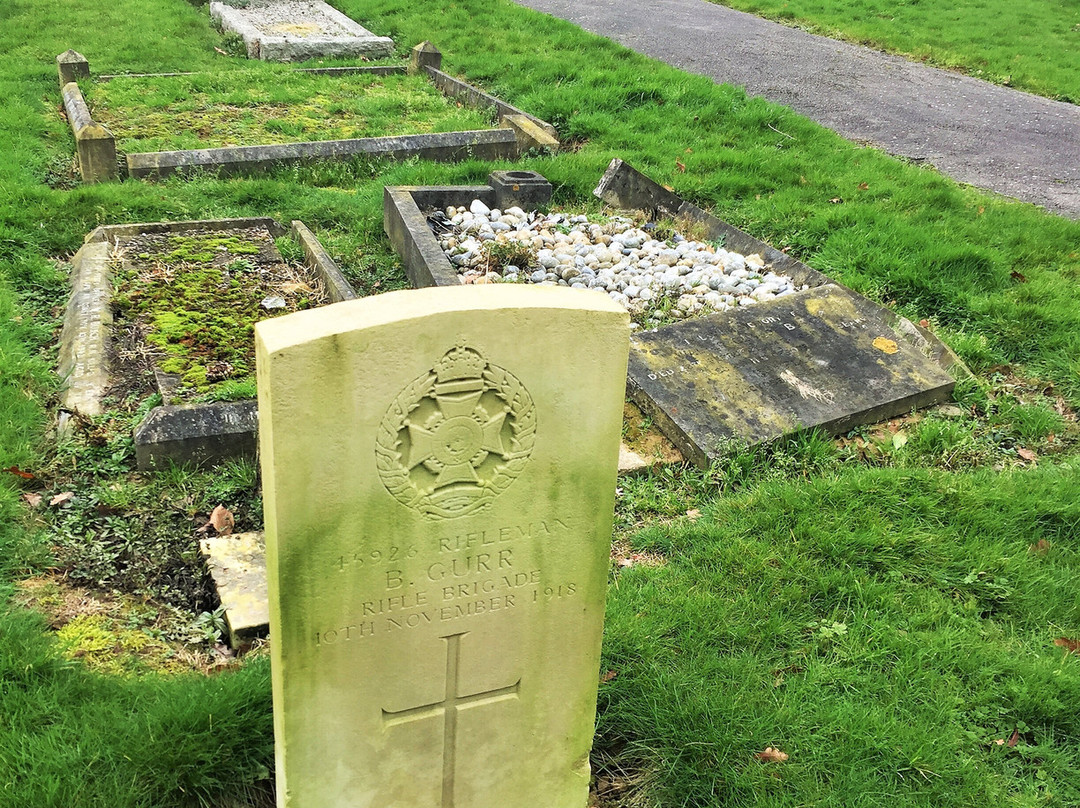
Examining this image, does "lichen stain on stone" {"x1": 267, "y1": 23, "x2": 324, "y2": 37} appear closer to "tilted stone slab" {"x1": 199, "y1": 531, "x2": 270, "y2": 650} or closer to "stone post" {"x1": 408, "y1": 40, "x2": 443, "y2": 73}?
"stone post" {"x1": 408, "y1": 40, "x2": 443, "y2": 73}

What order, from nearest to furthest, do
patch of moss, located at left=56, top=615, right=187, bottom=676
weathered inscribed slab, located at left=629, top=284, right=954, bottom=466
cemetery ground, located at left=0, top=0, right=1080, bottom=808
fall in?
cemetery ground, located at left=0, top=0, right=1080, bottom=808
patch of moss, located at left=56, top=615, right=187, bottom=676
weathered inscribed slab, located at left=629, top=284, right=954, bottom=466

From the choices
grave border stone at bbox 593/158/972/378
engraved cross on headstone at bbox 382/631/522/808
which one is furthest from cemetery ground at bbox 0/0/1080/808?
engraved cross on headstone at bbox 382/631/522/808

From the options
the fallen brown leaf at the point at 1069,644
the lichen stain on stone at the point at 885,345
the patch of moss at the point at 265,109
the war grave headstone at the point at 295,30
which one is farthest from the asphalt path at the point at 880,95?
the fallen brown leaf at the point at 1069,644

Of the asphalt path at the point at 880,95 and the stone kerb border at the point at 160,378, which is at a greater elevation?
the asphalt path at the point at 880,95

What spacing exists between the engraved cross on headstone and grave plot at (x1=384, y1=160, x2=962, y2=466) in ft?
6.81

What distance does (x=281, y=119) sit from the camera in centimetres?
863

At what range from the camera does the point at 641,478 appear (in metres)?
4.16

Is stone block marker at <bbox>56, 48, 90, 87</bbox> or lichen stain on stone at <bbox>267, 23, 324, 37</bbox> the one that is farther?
lichen stain on stone at <bbox>267, 23, 324, 37</bbox>

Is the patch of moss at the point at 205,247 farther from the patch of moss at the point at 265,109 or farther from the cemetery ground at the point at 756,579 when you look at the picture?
the patch of moss at the point at 265,109

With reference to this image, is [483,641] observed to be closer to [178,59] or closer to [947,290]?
[947,290]

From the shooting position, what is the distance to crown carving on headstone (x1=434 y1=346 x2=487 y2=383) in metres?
1.88

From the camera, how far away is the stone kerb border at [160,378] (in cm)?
384

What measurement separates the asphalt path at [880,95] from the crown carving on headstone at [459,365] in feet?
22.4

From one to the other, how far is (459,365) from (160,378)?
298 cm
